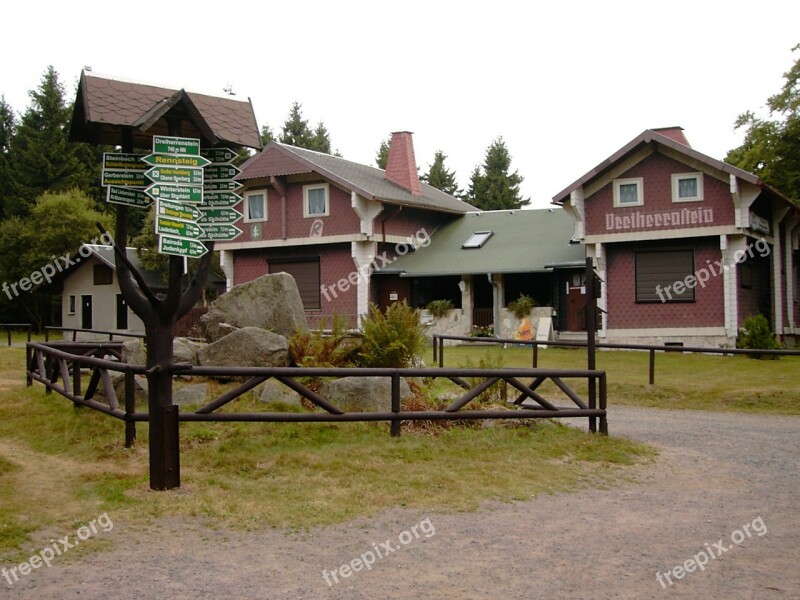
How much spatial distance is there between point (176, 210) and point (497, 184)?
178 feet

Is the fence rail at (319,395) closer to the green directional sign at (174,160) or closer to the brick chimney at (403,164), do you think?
the green directional sign at (174,160)

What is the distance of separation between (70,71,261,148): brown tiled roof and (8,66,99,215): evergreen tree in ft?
163

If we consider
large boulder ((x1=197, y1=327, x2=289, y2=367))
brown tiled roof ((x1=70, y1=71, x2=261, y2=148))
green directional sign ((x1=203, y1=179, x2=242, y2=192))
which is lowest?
large boulder ((x1=197, y1=327, x2=289, y2=367))

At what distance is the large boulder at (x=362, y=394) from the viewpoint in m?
11.0

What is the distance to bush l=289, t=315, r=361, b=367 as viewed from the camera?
12516 mm

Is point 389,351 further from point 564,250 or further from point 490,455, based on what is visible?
point 564,250

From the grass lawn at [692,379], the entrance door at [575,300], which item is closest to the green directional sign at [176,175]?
the grass lawn at [692,379]

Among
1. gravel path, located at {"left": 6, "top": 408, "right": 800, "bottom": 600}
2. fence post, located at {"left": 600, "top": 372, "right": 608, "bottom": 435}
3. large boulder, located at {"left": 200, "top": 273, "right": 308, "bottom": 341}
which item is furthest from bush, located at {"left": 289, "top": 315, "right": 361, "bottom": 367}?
gravel path, located at {"left": 6, "top": 408, "right": 800, "bottom": 600}

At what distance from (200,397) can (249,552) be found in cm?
574

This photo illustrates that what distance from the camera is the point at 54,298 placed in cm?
4738

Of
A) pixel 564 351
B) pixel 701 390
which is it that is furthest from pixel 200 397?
pixel 564 351

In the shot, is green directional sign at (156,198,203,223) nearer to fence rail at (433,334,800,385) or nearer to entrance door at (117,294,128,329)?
fence rail at (433,334,800,385)

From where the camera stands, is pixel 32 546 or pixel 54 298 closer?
pixel 32 546

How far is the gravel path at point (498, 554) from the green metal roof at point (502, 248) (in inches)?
826
